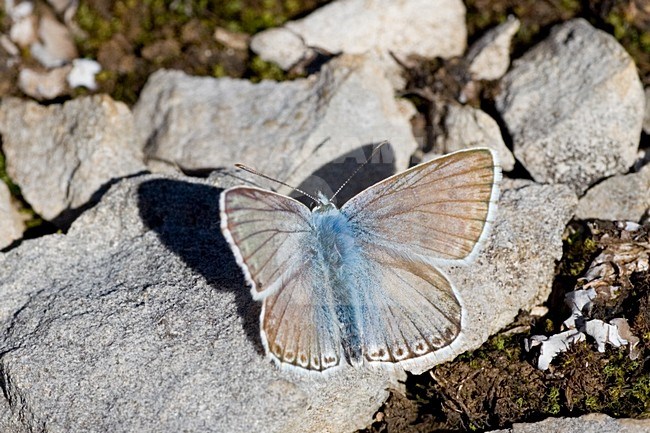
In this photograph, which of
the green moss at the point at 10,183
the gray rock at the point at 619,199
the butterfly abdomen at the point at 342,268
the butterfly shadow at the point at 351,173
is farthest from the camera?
the green moss at the point at 10,183

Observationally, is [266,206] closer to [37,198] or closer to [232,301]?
[232,301]

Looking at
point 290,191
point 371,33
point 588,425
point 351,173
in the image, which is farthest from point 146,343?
point 371,33

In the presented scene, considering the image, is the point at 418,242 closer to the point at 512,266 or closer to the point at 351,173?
the point at 512,266

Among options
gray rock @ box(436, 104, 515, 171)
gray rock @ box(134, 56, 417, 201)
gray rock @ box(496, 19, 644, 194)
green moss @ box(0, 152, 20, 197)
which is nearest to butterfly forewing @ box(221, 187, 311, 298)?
gray rock @ box(134, 56, 417, 201)

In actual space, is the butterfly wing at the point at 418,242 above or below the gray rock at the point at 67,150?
above

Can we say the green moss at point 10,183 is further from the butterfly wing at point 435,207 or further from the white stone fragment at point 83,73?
the butterfly wing at point 435,207

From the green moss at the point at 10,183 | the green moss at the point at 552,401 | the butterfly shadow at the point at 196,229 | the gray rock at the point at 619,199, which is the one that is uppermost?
the gray rock at the point at 619,199

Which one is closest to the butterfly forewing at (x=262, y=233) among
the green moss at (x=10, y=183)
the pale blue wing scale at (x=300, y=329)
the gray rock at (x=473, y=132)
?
the pale blue wing scale at (x=300, y=329)
